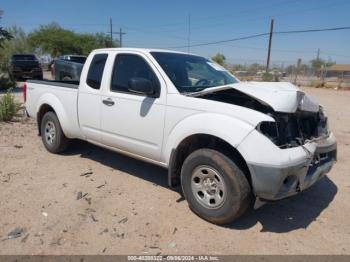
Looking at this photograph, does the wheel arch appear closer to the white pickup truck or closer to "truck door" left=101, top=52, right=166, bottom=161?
the white pickup truck

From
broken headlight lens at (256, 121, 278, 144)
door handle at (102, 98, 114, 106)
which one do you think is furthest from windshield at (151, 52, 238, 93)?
broken headlight lens at (256, 121, 278, 144)

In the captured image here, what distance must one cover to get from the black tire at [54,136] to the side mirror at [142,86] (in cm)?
225

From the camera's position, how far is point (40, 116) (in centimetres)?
588

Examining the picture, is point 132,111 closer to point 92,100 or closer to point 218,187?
point 92,100

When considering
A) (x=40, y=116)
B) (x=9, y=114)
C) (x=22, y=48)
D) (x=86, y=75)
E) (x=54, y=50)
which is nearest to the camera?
(x=86, y=75)

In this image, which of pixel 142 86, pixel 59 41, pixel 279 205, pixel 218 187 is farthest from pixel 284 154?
pixel 59 41

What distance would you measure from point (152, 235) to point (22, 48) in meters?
58.4

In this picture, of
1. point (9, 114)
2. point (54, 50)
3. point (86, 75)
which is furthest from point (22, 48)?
point (86, 75)

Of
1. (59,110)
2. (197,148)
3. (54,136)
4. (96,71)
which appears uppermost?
(96,71)

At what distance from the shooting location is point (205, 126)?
3.33 m

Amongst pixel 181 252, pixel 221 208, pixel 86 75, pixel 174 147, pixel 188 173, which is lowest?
pixel 181 252

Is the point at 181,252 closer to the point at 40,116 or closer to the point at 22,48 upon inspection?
the point at 40,116

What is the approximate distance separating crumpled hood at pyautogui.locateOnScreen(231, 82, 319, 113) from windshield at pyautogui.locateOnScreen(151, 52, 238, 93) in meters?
0.76

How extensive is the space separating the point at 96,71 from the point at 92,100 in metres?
0.45
